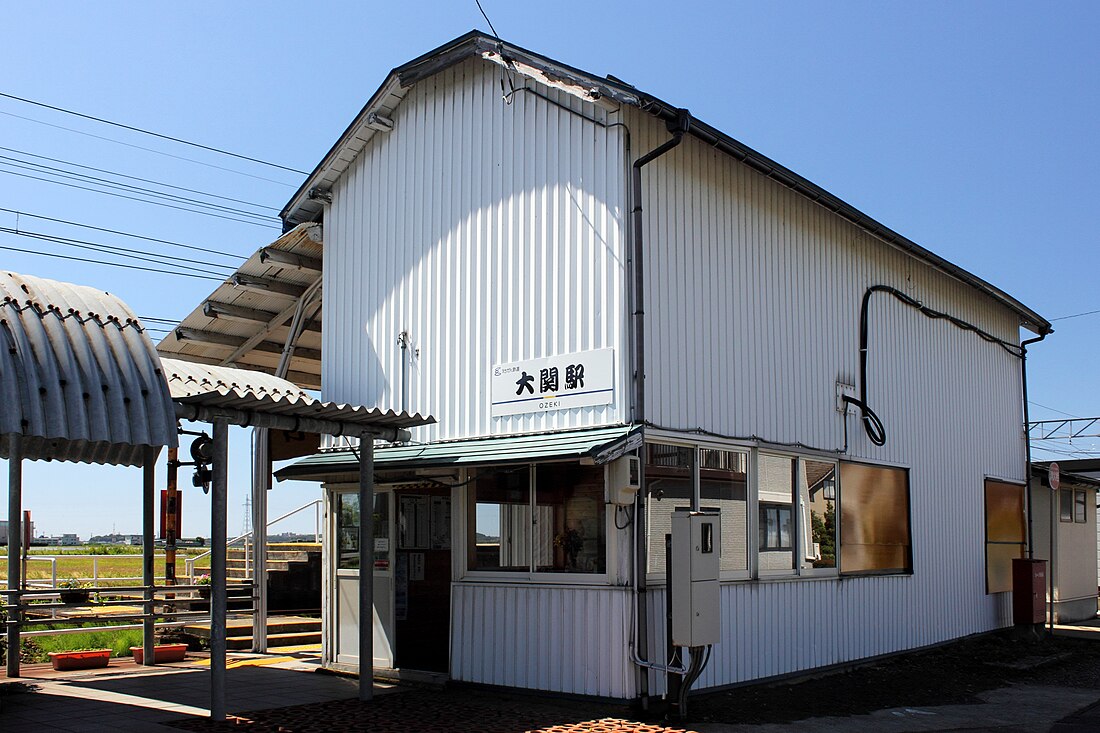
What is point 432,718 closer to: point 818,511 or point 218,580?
point 218,580

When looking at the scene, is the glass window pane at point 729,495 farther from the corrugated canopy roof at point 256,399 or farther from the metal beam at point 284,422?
the metal beam at point 284,422

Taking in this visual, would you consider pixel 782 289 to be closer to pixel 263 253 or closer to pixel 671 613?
pixel 671 613

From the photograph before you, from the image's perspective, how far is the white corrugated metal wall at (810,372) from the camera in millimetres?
10812

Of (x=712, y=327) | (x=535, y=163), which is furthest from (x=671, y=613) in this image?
(x=535, y=163)

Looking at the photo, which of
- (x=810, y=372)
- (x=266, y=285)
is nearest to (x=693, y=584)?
(x=810, y=372)

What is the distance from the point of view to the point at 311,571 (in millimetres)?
18125

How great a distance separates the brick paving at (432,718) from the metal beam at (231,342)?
6.44 m

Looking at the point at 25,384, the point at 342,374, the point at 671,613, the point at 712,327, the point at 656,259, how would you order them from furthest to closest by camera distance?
the point at 342,374
the point at 712,327
the point at 656,259
the point at 671,613
the point at 25,384

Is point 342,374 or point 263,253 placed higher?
point 263,253

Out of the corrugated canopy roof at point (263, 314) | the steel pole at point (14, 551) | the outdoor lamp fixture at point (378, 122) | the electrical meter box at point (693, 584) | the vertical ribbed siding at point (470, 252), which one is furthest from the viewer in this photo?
the corrugated canopy roof at point (263, 314)

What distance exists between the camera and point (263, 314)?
587 inches

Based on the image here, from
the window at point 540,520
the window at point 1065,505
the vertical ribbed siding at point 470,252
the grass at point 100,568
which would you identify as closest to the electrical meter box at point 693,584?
the window at point 540,520

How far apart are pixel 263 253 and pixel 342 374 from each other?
6.17 ft

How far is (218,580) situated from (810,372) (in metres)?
7.31
